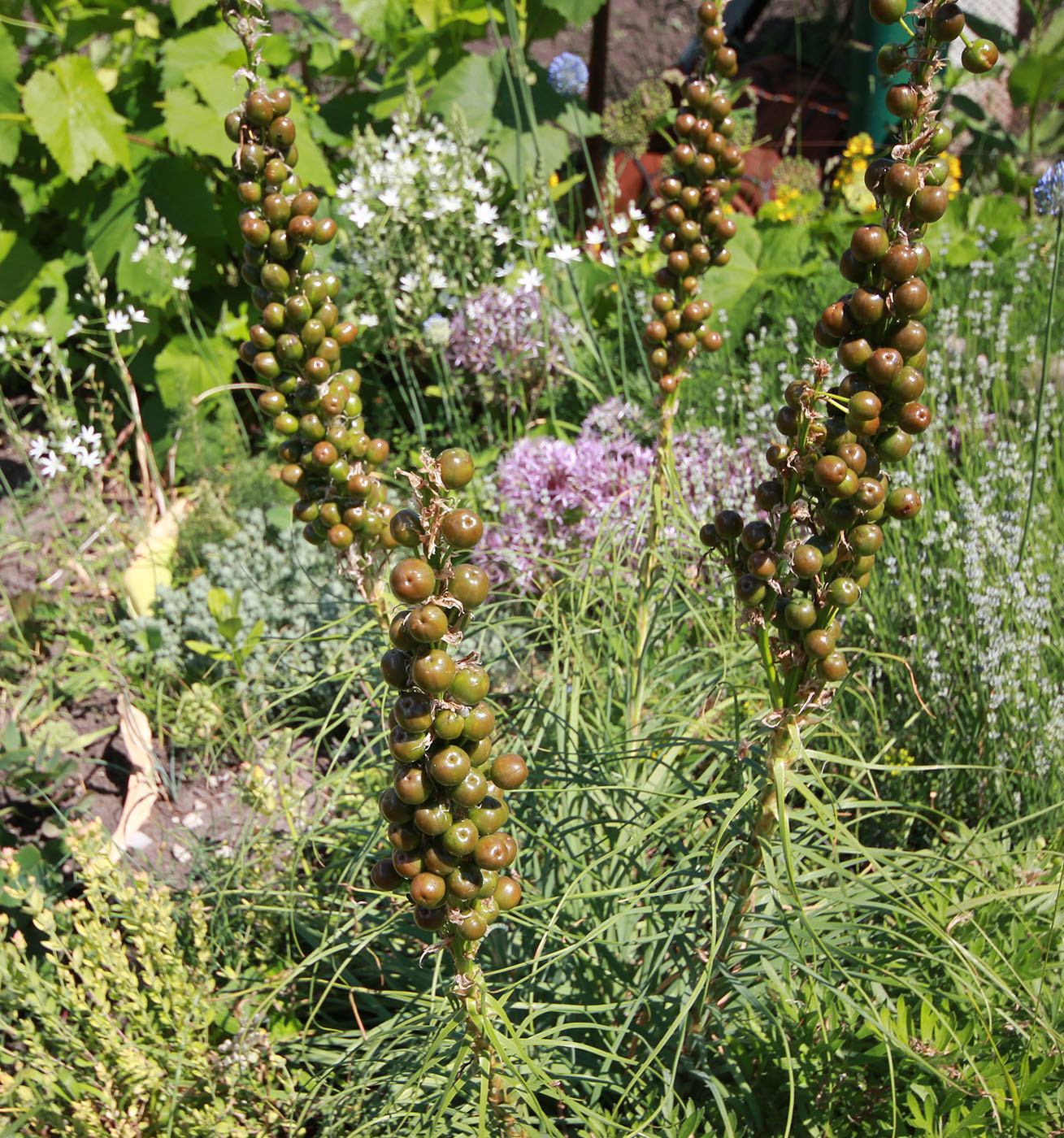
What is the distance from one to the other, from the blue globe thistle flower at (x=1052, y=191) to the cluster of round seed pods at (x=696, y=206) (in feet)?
2.22

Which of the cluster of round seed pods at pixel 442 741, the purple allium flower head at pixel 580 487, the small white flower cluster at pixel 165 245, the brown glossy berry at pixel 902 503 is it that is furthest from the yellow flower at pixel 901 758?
the small white flower cluster at pixel 165 245

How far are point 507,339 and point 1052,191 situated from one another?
5.89ft

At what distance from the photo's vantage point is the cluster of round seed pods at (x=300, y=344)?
5.34ft

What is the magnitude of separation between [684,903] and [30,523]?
3447 mm

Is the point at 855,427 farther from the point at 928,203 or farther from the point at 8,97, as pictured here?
the point at 8,97

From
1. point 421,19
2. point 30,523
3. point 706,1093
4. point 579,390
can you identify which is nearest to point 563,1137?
point 706,1093

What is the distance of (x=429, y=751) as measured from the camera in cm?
116

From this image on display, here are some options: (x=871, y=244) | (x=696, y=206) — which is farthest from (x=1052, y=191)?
(x=871, y=244)

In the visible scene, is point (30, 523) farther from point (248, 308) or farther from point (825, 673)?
point (825, 673)

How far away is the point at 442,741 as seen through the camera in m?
1.16

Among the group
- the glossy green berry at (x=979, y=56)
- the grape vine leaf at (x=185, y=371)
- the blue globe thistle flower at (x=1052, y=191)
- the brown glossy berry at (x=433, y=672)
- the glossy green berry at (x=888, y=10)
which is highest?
the glossy green berry at (x=888, y=10)

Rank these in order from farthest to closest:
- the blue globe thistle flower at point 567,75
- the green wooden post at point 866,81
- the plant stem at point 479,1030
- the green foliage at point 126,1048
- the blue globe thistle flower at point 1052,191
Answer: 1. the green wooden post at point 866,81
2. the blue globe thistle flower at point 567,75
3. the blue globe thistle flower at point 1052,191
4. the green foliage at point 126,1048
5. the plant stem at point 479,1030

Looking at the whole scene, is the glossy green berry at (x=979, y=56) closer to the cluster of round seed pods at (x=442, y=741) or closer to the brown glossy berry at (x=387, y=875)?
the cluster of round seed pods at (x=442, y=741)

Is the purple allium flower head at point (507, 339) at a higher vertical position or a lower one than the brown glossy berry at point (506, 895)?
lower
